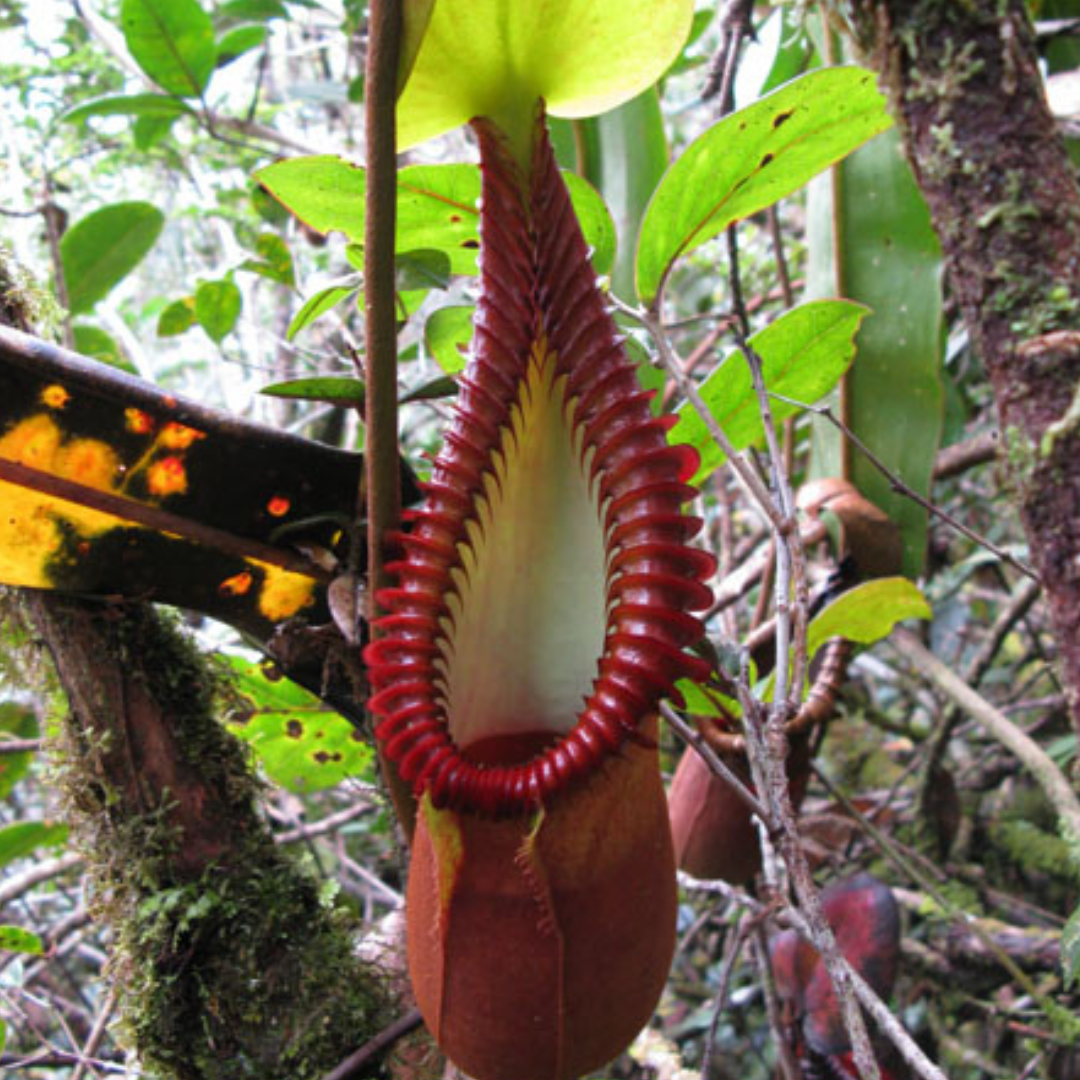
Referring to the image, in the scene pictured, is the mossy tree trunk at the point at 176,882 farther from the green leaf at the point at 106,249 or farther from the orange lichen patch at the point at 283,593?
the green leaf at the point at 106,249

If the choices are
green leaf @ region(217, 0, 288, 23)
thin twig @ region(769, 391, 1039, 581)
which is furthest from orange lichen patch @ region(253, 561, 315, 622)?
green leaf @ region(217, 0, 288, 23)

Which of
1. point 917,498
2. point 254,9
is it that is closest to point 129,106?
point 254,9

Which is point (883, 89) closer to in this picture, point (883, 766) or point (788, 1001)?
point (788, 1001)

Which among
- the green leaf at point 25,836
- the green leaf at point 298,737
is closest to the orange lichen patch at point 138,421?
the green leaf at point 298,737

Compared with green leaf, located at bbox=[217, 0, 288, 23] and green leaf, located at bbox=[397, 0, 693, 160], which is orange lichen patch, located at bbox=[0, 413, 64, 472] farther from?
green leaf, located at bbox=[217, 0, 288, 23]

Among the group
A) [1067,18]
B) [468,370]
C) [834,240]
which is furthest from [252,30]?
[468,370]

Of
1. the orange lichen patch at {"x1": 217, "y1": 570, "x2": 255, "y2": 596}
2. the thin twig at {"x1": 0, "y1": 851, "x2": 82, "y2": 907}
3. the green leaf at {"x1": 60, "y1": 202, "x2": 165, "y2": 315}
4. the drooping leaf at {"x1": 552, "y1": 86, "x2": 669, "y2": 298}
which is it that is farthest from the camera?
the green leaf at {"x1": 60, "y1": 202, "x2": 165, "y2": 315}
